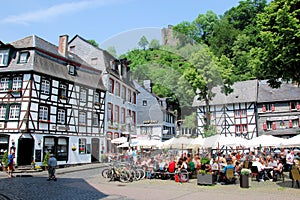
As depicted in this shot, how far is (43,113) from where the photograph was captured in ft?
81.4

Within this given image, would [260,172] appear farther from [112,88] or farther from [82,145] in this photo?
[112,88]

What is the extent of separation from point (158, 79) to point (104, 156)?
20.7 m

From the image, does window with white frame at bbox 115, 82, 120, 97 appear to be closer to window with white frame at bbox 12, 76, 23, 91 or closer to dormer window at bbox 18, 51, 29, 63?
dormer window at bbox 18, 51, 29, 63

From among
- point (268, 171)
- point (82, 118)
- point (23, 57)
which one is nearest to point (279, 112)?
point (82, 118)

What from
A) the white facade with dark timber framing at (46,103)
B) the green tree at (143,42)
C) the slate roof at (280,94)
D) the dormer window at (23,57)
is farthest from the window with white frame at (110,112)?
the green tree at (143,42)

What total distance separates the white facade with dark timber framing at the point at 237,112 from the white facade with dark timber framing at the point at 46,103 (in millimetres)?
18441

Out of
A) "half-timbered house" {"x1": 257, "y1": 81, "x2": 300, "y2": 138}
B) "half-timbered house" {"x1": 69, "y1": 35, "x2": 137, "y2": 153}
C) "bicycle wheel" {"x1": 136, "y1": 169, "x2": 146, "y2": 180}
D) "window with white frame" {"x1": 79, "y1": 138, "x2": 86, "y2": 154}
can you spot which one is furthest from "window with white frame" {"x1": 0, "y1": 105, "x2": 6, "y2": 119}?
"half-timbered house" {"x1": 257, "y1": 81, "x2": 300, "y2": 138}

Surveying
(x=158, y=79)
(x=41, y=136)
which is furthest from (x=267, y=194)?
(x=41, y=136)

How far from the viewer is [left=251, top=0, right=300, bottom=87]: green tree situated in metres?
12.5

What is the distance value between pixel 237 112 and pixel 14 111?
30.0 m

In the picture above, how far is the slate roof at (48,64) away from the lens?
80.0 feet

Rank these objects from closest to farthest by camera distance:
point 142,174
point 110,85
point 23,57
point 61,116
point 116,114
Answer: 1. point 142,174
2. point 23,57
3. point 61,116
4. point 110,85
5. point 116,114

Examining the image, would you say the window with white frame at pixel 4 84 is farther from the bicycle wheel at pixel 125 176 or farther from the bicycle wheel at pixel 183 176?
the bicycle wheel at pixel 183 176

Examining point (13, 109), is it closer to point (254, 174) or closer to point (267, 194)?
point (254, 174)
